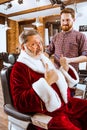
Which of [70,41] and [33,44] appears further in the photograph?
[70,41]

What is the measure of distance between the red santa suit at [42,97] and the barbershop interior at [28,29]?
7cm

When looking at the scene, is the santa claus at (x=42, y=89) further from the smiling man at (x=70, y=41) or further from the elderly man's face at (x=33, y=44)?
the smiling man at (x=70, y=41)

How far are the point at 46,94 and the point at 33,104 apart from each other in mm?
106

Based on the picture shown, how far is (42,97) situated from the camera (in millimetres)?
1300

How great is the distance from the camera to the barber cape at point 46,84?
129 centimetres

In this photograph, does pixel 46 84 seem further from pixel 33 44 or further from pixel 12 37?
pixel 12 37

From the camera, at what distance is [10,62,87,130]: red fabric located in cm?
126

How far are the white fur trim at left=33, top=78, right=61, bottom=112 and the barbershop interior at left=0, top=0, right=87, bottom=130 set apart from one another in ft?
0.26

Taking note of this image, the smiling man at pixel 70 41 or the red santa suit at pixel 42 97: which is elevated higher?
the smiling man at pixel 70 41

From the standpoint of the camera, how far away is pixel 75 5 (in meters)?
6.50

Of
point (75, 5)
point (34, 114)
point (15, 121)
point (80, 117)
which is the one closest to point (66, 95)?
point (80, 117)

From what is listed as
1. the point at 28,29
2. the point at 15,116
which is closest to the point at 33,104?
the point at 15,116

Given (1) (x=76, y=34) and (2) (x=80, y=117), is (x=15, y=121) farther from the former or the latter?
(1) (x=76, y=34)

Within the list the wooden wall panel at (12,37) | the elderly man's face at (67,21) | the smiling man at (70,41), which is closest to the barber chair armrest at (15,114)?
the smiling man at (70,41)
